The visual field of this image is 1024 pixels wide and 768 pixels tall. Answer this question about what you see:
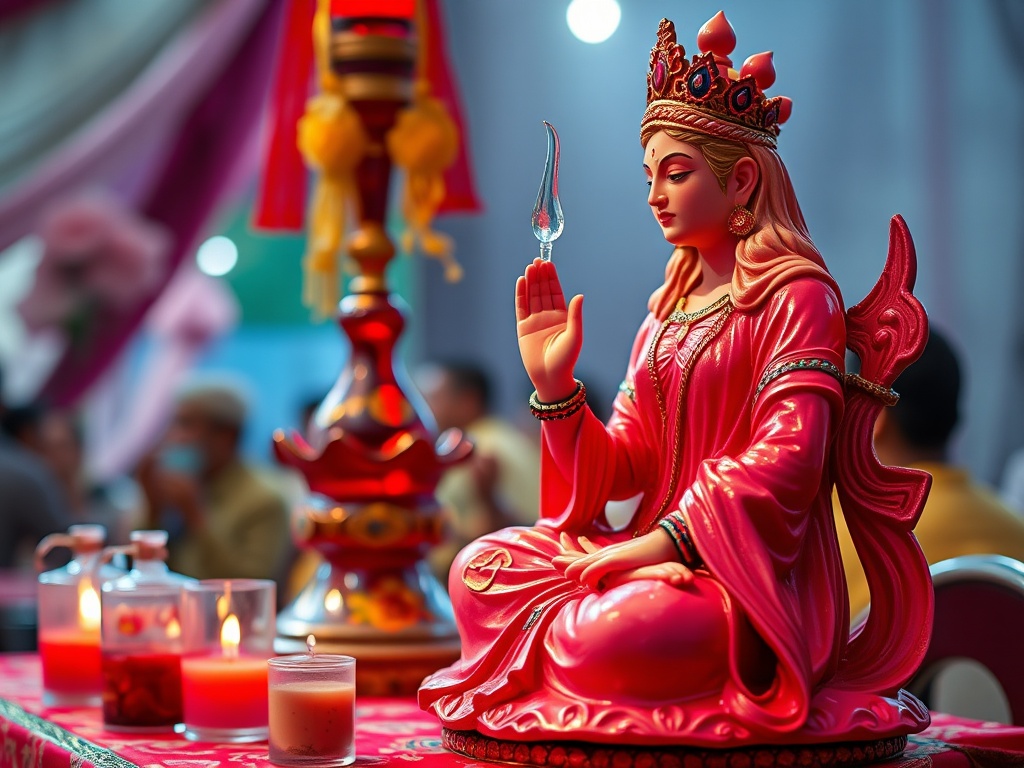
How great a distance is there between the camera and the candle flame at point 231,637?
1.60 metres

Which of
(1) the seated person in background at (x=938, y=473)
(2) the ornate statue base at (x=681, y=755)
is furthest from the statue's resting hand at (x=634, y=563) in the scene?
(1) the seated person in background at (x=938, y=473)

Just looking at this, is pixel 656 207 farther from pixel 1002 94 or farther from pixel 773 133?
pixel 1002 94

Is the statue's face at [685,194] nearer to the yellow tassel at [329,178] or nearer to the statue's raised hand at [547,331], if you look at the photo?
the statue's raised hand at [547,331]

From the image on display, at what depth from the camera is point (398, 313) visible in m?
2.09

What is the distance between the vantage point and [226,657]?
5.24 feet

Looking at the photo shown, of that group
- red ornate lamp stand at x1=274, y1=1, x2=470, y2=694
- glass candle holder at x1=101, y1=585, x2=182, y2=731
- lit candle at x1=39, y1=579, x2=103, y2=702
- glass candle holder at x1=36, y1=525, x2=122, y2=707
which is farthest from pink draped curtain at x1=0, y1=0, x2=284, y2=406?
glass candle holder at x1=101, y1=585, x2=182, y2=731

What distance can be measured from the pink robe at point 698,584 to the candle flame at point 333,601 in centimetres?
55

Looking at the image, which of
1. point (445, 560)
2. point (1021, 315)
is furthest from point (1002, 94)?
point (445, 560)

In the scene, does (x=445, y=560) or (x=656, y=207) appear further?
(x=445, y=560)

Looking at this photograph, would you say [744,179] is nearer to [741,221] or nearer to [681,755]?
[741,221]

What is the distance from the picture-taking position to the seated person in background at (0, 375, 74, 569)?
3.78 m

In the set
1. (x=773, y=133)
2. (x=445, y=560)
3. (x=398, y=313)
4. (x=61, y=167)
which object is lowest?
(x=445, y=560)

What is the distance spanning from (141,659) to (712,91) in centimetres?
85

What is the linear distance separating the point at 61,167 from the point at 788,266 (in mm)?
2890
